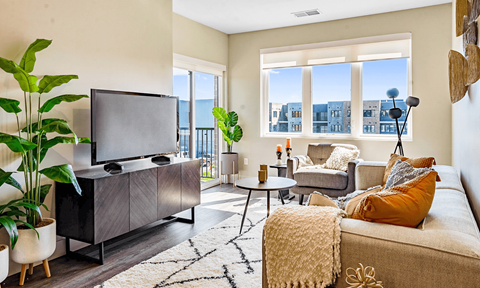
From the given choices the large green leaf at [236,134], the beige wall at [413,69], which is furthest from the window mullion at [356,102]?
the large green leaf at [236,134]

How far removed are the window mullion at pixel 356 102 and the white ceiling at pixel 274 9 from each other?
0.80 metres

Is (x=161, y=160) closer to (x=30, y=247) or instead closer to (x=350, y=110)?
(x=30, y=247)

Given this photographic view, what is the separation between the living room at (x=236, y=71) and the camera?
8.08 ft

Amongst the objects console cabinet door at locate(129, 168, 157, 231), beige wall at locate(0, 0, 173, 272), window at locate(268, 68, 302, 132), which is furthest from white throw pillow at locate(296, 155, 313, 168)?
console cabinet door at locate(129, 168, 157, 231)

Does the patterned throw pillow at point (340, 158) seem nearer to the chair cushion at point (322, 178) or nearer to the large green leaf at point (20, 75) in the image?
the chair cushion at point (322, 178)

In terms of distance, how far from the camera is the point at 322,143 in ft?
16.1

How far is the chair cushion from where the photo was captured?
3938mm

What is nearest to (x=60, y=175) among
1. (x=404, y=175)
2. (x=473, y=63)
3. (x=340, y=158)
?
(x=404, y=175)

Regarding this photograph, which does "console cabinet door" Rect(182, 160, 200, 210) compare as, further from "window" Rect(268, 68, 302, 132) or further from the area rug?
"window" Rect(268, 68, 302, 132)

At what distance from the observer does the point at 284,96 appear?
5.58 metres

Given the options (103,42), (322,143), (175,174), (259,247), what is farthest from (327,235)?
(322,143)

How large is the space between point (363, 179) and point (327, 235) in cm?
226

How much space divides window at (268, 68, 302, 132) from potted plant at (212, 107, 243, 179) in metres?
0.65

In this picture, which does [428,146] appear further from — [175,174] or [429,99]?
[175,174]
